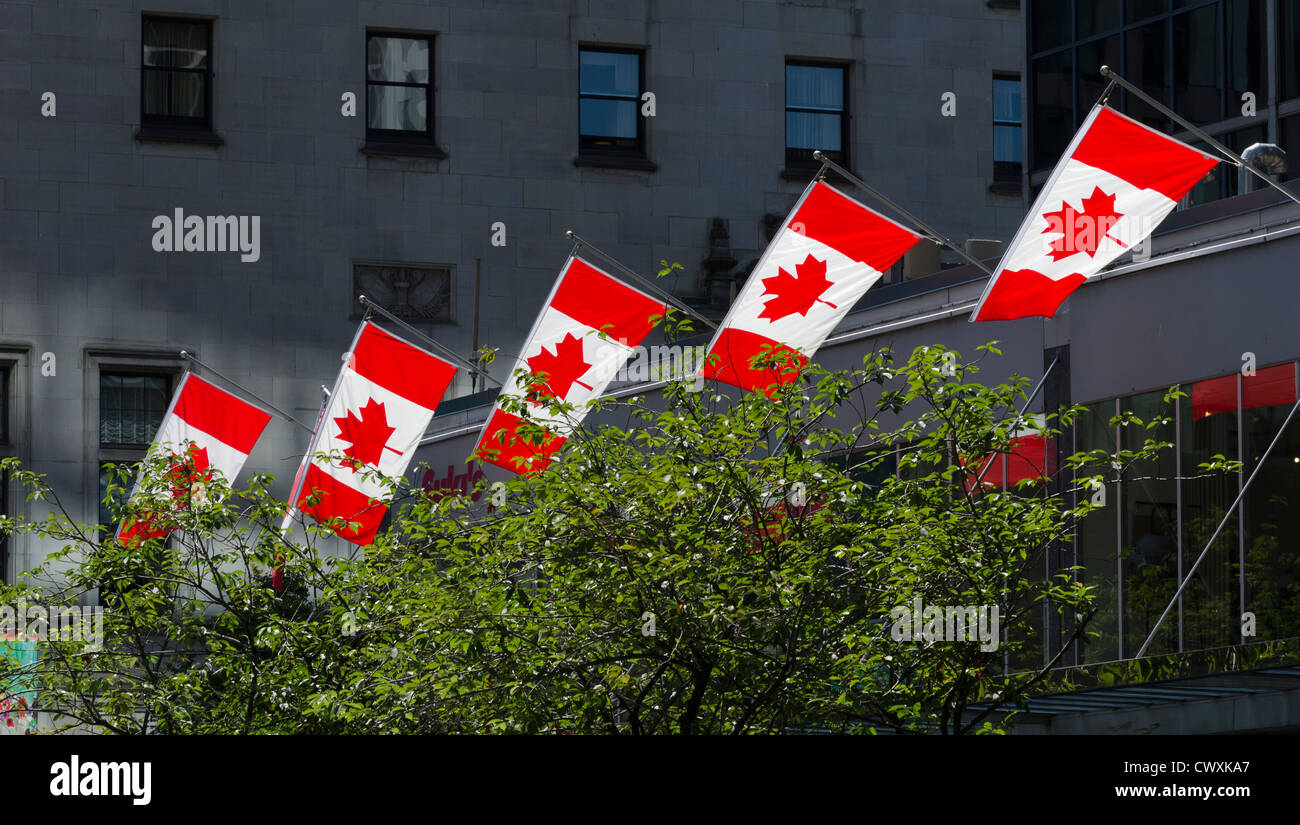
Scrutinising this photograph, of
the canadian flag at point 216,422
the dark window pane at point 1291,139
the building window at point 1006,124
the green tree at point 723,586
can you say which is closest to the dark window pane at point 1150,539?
the green tree at point 723,586

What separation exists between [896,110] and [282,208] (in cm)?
1348

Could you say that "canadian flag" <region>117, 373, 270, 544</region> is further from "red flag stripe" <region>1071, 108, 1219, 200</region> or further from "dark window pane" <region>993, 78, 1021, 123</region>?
"dark window pane" <region>993, 78, 1021, 123</region>

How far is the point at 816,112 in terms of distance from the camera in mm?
45250

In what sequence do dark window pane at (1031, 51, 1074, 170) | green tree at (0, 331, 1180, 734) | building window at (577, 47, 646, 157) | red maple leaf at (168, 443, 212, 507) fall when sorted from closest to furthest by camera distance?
green tree at (0, 331, 1180, 734) → red maple leaf at (168, 443, 212, 507) → dark window pane at (1031, 51, 1074, 170) → building window at (577, 47, 646, 157)

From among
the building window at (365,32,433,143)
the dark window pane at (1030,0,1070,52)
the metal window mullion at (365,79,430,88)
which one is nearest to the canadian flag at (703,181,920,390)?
the dark window pane at (1030,0,1070,52)

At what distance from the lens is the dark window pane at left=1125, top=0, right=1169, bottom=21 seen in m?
31.3

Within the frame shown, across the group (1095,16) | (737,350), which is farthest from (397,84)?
(737,350)

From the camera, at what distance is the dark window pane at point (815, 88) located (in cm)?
4525

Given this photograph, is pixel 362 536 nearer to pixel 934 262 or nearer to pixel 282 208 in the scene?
pixel 934 262

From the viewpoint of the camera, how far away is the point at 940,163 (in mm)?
45625

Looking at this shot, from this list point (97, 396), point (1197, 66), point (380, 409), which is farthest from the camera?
→ point (97, 396)

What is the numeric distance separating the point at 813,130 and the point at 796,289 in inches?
1002

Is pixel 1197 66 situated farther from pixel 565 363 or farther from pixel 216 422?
pixel 216 422

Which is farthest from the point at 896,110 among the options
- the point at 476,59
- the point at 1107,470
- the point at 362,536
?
the point at 362,536
